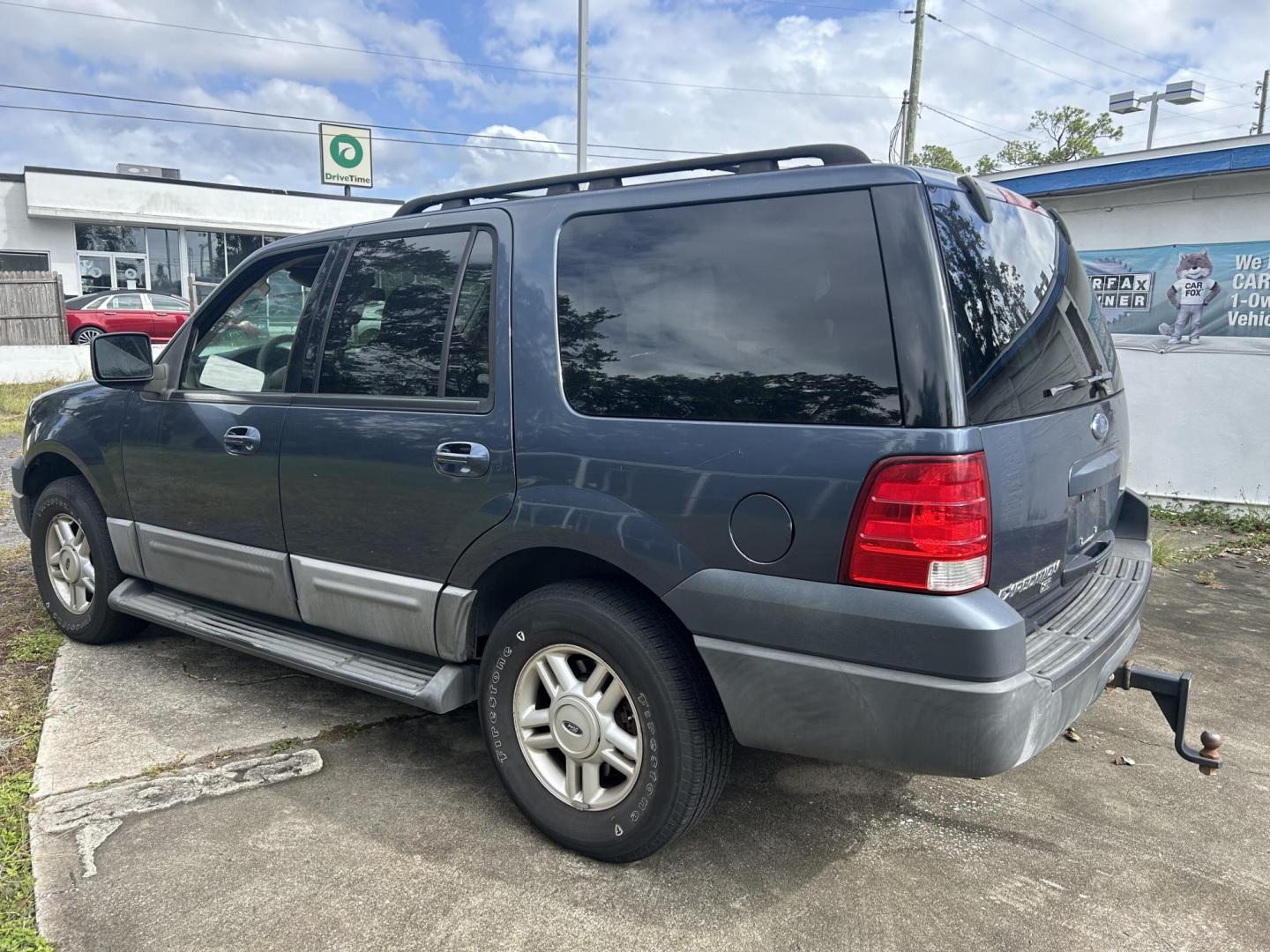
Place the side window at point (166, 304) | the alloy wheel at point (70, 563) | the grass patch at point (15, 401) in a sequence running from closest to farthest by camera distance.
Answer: the alloy wheel at point (70, 563) < the grass patch at point (15, 401) < the side window at point (166, 304)

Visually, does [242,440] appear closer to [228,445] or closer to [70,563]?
[228,445]

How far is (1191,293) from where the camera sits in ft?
24.7

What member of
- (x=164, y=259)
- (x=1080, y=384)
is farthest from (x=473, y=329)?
(x=164, y=259)

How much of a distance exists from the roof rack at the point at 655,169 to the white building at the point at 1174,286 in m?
5.80

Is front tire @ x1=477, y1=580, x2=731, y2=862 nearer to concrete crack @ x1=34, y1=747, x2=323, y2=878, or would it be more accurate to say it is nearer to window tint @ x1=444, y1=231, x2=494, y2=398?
window tint @ x1=444, y1=231, x2=494, y2=398

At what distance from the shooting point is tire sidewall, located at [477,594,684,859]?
261 cm

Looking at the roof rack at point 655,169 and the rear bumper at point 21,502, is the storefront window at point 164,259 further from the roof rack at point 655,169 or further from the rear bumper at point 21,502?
the roof rack at point 655,169

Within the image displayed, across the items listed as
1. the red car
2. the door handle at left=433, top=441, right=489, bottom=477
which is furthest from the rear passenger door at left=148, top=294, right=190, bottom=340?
the door handle at left=433, top=441, right=489, bottom=477

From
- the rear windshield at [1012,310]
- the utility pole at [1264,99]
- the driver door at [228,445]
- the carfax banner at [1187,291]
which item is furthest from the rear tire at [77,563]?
the utility pole at [1264,99]

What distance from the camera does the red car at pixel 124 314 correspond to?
21172 millimetres

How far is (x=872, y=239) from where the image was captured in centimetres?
235

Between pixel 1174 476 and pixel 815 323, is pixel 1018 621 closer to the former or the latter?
pixel 815 323

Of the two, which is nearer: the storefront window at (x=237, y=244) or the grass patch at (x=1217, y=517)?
the grass patch at (x=1217, y=517)

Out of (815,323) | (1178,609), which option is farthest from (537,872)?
(1178,609)
